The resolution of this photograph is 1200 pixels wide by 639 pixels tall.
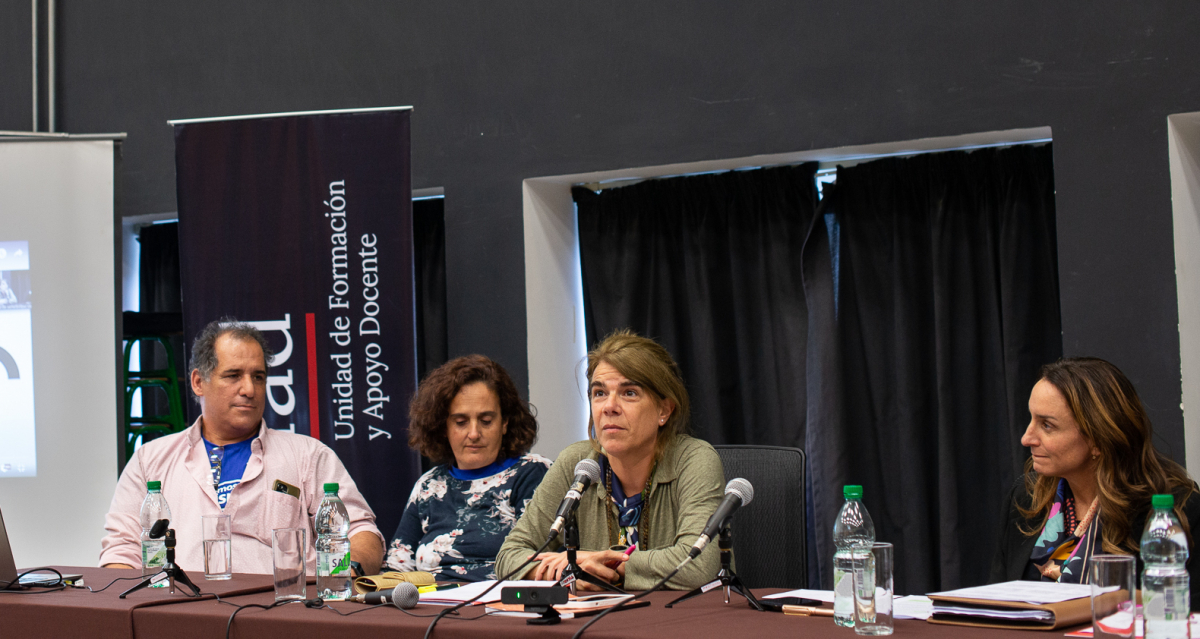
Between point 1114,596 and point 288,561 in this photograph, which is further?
point 288,561

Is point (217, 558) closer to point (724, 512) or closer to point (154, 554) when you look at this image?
point (154, 554)

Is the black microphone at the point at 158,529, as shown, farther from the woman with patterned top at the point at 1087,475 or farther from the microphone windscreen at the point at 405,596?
the woman with patterned top at the point at 1087,475

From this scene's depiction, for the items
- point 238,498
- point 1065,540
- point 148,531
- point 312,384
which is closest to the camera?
point 1065,540

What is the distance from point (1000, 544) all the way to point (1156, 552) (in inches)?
37.8

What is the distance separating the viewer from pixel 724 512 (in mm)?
1867

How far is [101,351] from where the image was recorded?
4027 mm

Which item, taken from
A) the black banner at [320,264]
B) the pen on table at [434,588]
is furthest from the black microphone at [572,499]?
the black banner at [320,264]

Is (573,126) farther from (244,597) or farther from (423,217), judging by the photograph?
(244,597)

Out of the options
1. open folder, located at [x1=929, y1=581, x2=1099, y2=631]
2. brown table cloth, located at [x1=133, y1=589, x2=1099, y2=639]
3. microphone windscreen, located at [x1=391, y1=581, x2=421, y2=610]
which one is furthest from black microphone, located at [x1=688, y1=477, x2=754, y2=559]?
microphone windscreen, located at [x1=391, y1=581, x2=421, y2=610]

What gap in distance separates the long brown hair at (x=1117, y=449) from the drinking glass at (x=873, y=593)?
2.39 ft

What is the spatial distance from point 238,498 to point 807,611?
1.84 meters

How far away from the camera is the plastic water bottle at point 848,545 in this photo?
1.71 metres

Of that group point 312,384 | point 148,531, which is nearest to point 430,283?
point 312,384

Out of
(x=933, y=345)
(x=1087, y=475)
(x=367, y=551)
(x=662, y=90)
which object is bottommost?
(x=367, y=551)
